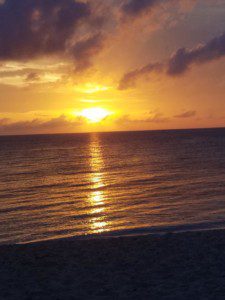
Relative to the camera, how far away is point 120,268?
14531 mm

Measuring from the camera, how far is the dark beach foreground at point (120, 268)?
1239cm

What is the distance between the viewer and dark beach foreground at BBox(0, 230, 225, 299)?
12.4 meters

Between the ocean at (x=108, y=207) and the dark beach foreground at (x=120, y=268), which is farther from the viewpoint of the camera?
the ocean at (x=108, y=207)

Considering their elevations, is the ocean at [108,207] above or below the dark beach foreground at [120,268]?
below

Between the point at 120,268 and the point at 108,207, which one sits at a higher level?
the point at 120,268

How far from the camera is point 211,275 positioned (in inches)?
524

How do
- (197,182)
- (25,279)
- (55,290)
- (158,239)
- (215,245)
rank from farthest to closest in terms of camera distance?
(197,182) → (158,239) → (215,245) → (25,279) → (55,290)

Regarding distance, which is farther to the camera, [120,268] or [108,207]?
[108,207]

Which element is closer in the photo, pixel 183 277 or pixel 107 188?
pixel 183 277

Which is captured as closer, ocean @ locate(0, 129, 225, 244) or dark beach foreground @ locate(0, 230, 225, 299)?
dark beach foreground @ locate(0, 230, 225, 299)

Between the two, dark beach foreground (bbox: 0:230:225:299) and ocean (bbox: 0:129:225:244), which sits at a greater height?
dark beach foreground (bbox: 0:230:225:299)

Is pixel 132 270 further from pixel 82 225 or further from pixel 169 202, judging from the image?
pixel 169 202

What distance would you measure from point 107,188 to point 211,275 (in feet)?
102

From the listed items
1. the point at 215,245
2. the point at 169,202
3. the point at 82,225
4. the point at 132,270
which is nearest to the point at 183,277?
the point at 132,270
